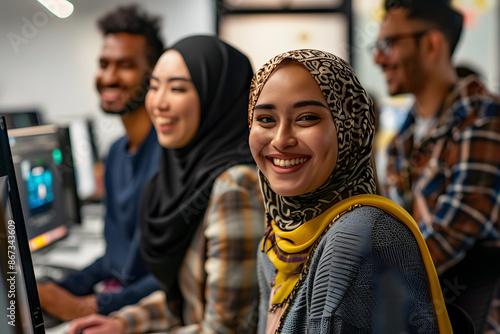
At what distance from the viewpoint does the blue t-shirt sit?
1.39 meters

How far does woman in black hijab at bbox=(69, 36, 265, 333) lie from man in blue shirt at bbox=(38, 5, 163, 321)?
1.05 ft

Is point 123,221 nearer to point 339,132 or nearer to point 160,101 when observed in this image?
point 160,101

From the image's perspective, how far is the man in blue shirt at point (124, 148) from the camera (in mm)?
1458

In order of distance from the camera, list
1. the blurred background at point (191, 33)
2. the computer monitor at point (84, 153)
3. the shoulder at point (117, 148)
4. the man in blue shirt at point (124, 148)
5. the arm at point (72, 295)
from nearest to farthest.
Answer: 1. the arm at point (72, 295)
2. the man in blue shirt at point (124, 148)
3. the shoulder at point (117, 148)
4. the computer monitor at point (84, 153)
5. the blurred background at point (191, 33)

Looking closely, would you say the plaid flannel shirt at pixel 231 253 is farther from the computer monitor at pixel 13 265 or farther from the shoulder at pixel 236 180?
the computer monitor at pixel 13 265

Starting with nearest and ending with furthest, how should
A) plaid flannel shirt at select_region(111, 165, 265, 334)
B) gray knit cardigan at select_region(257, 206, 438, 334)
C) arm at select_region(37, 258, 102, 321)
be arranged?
gray knit cardigan at select_region(257, 206, 438, 334) < plaid flannel shirt at select_region(111, 165, 265, 334) < arm at select_region(37, 258, 102, 321)

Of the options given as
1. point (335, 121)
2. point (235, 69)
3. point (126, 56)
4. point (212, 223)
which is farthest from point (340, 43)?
point (335, 121)

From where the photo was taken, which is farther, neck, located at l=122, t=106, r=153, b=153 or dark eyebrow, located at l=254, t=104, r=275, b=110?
neck, located at l=122, t=106, r=153, b=153

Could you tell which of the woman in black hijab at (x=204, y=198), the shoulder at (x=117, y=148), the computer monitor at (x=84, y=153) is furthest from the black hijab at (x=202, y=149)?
the computer monitor at (x=84, y=153)

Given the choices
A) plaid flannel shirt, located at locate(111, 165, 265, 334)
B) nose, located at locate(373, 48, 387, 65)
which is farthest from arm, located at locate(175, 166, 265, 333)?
nose, located at locate(373, 48, 387, 65)

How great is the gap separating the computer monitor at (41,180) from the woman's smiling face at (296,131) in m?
0.93

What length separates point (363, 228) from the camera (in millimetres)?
589

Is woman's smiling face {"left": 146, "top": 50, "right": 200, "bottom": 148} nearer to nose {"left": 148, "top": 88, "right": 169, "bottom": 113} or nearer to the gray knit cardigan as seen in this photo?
nose {"left": 148, "top": 88, "right": 169, "bottom": 113}

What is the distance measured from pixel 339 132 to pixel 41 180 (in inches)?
47.1
